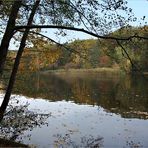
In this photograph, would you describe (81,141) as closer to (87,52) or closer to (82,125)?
(82,125)

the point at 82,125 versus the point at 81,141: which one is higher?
the point at 82,125

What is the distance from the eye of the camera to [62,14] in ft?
36.8

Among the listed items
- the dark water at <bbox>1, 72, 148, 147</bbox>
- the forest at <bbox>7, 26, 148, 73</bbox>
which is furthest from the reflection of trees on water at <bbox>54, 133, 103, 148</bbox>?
the forest at <bbox>7, 26, 148, 73</bbox>

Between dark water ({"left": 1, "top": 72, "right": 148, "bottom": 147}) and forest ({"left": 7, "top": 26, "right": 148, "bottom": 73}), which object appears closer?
forest ({"left": 7, "top": 26, "right": 148, "bottom": 73})

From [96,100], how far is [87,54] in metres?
28.8

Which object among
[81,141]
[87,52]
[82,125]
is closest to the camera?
[87,52]

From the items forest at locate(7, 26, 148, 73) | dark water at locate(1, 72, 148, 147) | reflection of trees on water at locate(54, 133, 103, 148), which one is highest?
forest at locate(7, 26, 148, 73)

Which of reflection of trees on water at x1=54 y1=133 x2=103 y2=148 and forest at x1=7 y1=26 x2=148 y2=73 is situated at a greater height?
forest at x1=7 y1=26 x2=148 y2=73

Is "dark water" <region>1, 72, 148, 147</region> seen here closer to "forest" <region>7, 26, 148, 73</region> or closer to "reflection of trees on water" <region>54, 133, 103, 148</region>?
"reflection of trees on water" <region>54, 133, 103, 148</region>

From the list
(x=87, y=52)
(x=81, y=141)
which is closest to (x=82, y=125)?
(x=81, y=141)

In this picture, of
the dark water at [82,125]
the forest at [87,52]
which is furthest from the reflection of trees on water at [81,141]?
the forest at [87,52]

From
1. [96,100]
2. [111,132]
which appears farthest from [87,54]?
[96,100]

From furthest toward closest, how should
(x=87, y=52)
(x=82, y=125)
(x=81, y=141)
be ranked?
(x=82, y=125) → (x=81, y=141) → (x=87, y=52)

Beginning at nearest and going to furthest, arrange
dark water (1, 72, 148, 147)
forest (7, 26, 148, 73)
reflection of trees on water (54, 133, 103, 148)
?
forest (7, 26, 148, 73)
dark water (1, 72, 148, 147)
reflection of trees on water (54, 133, 103, 148)
